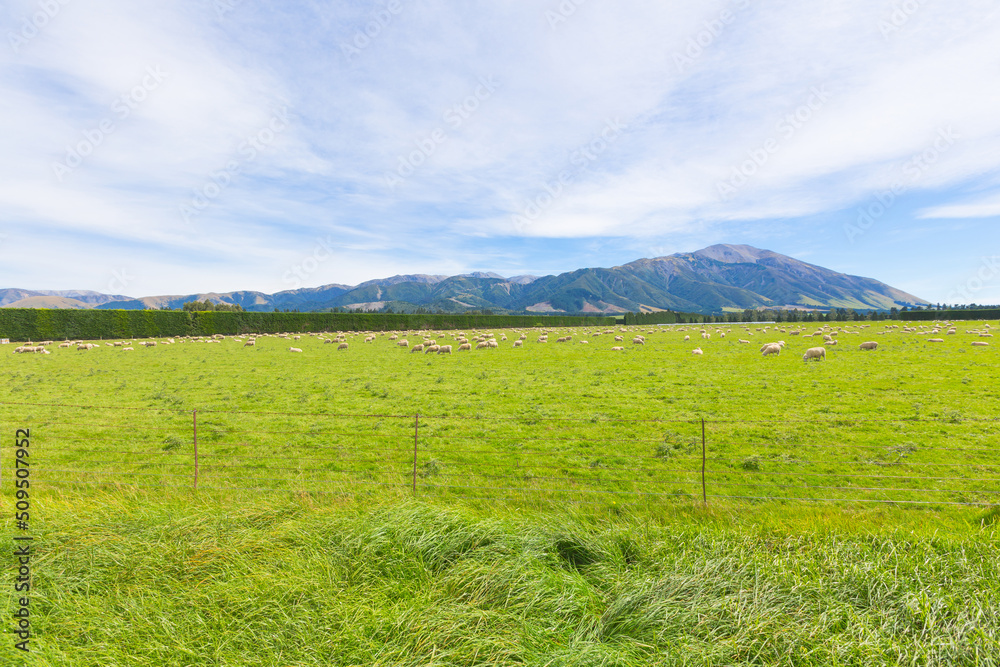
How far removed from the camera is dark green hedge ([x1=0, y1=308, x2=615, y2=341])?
4916cm

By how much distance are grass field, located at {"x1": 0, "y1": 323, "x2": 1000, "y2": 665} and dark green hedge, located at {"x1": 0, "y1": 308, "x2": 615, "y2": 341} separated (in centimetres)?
5135

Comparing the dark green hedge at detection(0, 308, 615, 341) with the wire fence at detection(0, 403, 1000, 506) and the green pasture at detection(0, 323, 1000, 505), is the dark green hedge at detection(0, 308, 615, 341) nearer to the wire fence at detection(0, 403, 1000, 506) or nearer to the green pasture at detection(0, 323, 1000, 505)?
the green pasture at detection(0, 323, 1000, 505)

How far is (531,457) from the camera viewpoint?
9.79 m

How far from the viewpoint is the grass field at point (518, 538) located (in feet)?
12.0

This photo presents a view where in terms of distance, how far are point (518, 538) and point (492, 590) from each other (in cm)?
93

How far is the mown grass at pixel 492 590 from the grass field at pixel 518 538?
0.02m

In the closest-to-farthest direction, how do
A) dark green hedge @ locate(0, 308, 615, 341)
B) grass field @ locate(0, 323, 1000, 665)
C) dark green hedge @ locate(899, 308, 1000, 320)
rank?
grass field @ locate(0, 323, 1000, 665), dark green hedge @ locate(0, 308, 615, 341), dark green hedge @ locate(899, 308, 1000, 320)

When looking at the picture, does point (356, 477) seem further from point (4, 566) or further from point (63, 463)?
point (63, 463)

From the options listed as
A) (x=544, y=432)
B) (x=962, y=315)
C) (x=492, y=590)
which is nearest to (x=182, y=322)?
(x=544, y=432)

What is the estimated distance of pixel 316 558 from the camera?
4.68 m

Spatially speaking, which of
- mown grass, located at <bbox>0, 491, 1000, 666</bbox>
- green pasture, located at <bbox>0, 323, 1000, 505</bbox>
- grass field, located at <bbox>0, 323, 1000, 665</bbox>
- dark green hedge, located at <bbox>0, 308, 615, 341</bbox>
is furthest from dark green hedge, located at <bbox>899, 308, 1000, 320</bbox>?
mown grass, located at <bbox>0, 491, 1000, 666</bbox>

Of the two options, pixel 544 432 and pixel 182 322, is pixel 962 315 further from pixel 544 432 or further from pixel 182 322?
pixel 182 322

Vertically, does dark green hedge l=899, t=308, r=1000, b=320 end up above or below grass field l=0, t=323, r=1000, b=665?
above

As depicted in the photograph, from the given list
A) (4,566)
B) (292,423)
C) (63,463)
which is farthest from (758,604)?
(63,463)
